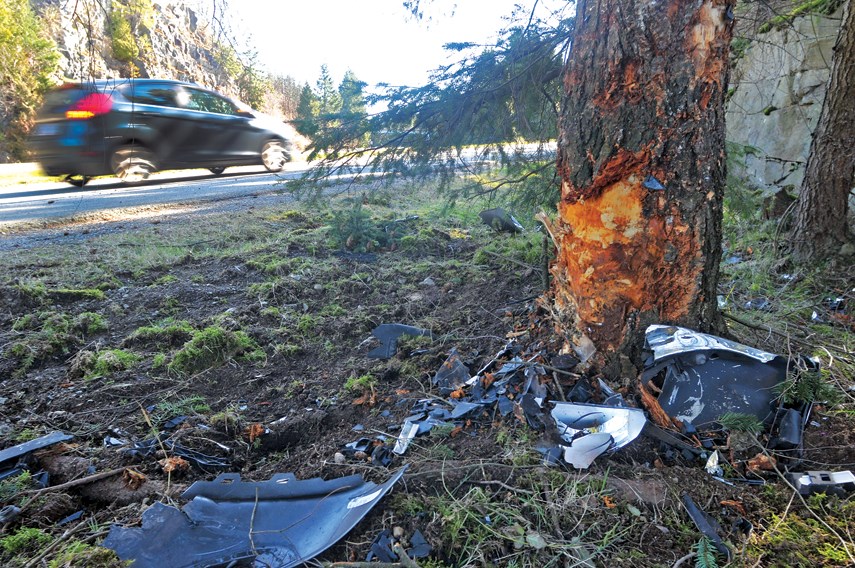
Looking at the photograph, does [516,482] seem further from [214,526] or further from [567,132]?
[567,132]

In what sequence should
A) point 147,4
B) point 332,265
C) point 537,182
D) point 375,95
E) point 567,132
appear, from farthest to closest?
1. point 332,265
2. point 537,182
3. point 375,95
4. point 147,4
5. point 567,132

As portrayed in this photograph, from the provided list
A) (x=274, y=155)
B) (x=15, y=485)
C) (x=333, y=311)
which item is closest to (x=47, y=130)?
(x=274, y=155)

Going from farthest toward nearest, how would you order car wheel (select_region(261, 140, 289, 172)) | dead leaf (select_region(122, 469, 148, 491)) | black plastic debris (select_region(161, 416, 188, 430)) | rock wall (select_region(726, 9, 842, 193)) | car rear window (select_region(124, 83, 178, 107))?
1. car wheel (select_region(261, 140, 289, 172))
2. car rear window (select_region(124, 83, 178, 107))
3. rock wall (select_region(726, 9, 842, 193))
4. black plastic debris (select_region(161, 416, 188, 430))
5. dead leaf (select_region(122, 469, 148, 491))

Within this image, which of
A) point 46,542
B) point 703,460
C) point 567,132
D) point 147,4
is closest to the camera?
point 46,542

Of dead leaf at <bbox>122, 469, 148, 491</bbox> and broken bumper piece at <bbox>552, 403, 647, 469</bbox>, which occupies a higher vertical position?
broken bumper piece at <bbox>552, 403, 647, 469</bbox>

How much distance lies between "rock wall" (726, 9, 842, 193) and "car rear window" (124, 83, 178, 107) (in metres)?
8.99

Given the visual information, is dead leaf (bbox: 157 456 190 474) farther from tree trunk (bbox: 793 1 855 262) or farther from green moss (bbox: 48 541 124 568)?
tree trunk (bbox: 793 1 855 262)

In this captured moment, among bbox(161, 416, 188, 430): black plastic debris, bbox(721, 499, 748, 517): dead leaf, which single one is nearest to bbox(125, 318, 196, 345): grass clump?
bbox(161, 416, 188, 430): black plastic debris

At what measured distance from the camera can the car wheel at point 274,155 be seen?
11.1 m

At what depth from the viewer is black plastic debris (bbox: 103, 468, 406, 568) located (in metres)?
1.65

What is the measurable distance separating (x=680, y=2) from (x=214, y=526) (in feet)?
9.35

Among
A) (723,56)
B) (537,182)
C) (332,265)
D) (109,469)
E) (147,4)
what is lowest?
(109,469)

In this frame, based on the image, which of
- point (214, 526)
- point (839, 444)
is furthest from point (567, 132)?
point (214, 526)

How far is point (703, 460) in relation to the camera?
2039mm
